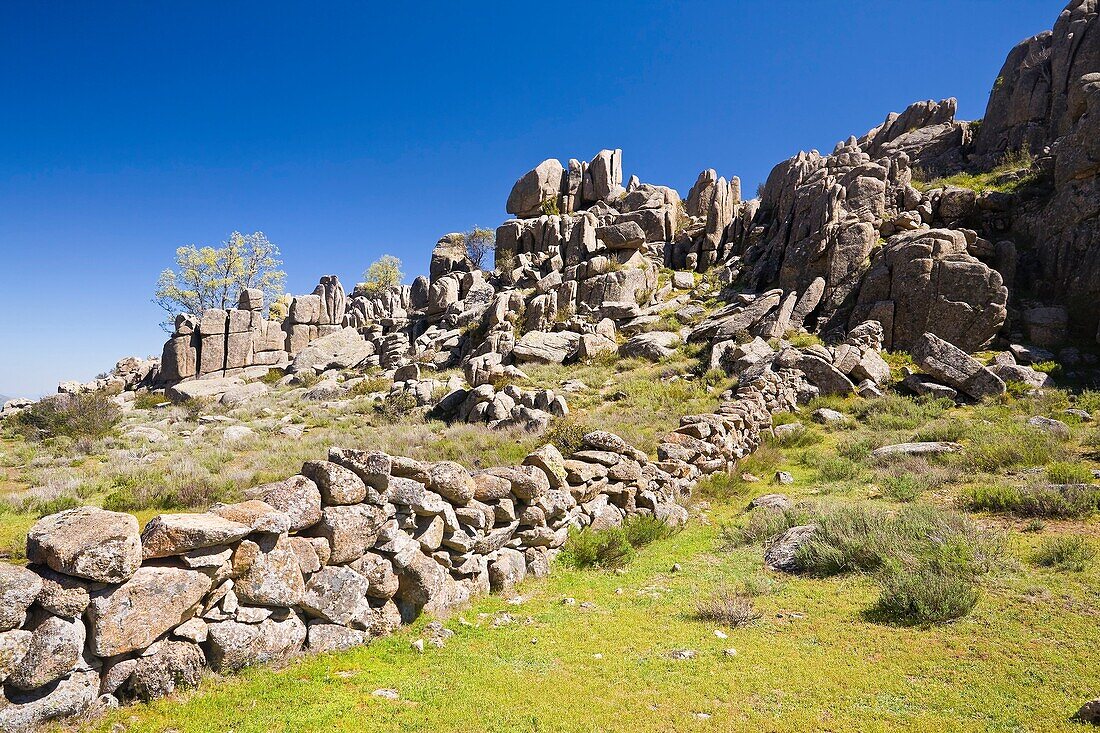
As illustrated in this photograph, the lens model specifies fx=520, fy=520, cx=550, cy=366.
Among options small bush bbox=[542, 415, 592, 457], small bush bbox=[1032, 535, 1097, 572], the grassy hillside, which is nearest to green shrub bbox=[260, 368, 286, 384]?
the grassy hillside

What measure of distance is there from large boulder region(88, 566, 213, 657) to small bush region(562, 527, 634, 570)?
505 cm

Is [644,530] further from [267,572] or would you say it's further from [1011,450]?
[1011,450]

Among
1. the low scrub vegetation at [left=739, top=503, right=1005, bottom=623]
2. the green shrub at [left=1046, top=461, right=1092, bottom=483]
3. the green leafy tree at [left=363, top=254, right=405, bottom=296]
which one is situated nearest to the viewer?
the low scrub vegetation at [left=739, top=503, right=1005, bottom=623]

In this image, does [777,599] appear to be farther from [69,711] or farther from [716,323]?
[716,323]

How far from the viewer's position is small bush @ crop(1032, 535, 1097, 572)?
6.14m

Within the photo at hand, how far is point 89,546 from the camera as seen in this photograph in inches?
144

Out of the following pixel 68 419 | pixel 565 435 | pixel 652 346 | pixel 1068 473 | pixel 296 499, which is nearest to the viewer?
pixel 296 499

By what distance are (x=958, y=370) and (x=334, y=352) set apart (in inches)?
1604

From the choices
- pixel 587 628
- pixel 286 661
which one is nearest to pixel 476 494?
pixel 587 628

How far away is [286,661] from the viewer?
4.70 metres

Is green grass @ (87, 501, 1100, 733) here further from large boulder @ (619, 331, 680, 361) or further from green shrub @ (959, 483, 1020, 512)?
large boulder @ (619, 331, 680, 361)

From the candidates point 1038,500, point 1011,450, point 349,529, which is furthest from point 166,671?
point 1011,450

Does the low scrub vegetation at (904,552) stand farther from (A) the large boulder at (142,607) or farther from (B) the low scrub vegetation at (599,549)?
(A) the large boulder at (142,607)

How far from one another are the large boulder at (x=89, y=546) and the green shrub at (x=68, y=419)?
2122 cm
